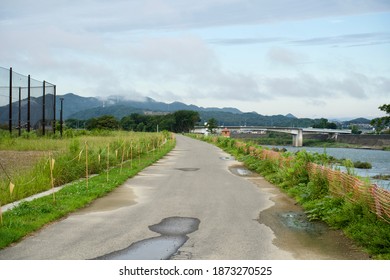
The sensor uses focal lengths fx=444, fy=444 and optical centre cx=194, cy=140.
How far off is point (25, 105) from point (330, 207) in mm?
25754

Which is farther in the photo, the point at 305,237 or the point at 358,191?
the point at 358,191

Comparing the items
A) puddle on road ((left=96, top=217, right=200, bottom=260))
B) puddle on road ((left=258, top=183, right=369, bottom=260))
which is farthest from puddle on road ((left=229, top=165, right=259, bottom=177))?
puddle on road ((left=96, top=217, right=200, bottom=260))

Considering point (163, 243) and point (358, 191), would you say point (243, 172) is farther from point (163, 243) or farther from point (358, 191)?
point (163, 243)

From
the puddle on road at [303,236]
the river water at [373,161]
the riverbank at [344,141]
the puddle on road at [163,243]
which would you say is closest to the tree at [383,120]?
the river water at [373,161]

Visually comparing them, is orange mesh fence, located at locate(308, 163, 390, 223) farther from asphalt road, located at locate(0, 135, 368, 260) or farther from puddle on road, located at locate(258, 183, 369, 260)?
asphalt road, located at locate(0, 135, 368, 260)

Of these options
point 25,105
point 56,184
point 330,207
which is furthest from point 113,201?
point 25,105

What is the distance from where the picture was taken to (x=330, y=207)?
9328 mm

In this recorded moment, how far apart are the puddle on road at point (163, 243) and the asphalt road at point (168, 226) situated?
3cm

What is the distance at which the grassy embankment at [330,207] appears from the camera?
22.0 feet

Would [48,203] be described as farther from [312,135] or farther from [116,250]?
[312,135]

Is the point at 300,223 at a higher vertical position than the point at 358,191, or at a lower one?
lower

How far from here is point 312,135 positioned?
266 ft

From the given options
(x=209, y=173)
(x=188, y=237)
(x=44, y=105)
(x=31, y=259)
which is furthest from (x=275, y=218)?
(x=44, y=105)

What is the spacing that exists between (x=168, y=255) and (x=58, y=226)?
2.84 m
